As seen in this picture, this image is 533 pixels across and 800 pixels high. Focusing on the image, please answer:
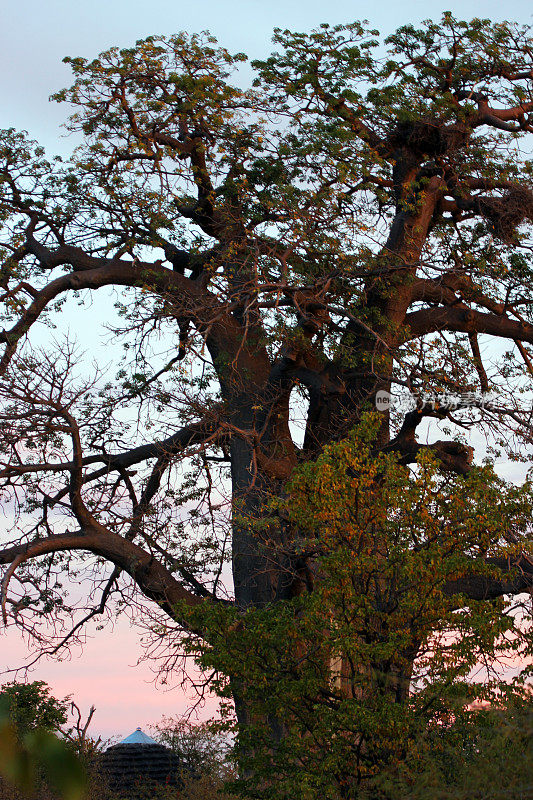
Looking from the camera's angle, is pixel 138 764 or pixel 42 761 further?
pixel 138 764

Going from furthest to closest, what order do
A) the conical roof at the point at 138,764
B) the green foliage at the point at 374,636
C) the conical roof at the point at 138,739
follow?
1. the conical roof at the point at 138,739
2. the conical roof at the point at 138,764
3. the green foliage at the point at 374,636

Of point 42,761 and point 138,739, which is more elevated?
point 138,739

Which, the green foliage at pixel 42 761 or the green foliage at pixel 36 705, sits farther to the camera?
the green foliage at pixel 36 705

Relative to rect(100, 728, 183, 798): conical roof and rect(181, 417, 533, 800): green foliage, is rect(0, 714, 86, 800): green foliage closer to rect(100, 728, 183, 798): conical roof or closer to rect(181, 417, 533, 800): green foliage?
rect(181, 417, 533, 800): green foliage

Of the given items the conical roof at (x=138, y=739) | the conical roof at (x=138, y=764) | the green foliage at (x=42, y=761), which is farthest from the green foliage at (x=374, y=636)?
the conical roof at (x=138, y=739)

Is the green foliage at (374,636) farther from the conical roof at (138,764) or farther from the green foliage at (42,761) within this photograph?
the conical roof at (138,764)

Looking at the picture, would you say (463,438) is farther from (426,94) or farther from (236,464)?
(426,94)

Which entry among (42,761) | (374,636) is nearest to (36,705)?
(374,636)

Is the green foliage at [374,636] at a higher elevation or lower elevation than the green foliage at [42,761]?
higher

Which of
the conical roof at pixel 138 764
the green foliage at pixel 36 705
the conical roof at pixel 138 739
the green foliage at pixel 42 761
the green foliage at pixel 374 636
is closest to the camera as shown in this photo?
the green foliage at pixel 42 761

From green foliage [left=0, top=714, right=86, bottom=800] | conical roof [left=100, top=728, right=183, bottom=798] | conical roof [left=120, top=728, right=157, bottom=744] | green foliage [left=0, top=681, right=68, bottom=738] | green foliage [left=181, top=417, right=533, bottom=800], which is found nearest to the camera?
green foliage [left=0, top=714, right=86, bottom=800]

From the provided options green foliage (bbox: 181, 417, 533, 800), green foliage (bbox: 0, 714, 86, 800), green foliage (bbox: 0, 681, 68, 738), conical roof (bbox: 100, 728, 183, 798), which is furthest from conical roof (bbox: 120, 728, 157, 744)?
green foliage (bbox: 0, 714, 86, 800)

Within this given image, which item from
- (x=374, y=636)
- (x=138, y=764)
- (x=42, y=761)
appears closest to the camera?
(x=42, y=761)

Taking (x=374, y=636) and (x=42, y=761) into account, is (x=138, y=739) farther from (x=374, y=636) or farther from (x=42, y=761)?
(x=42, y=761)
